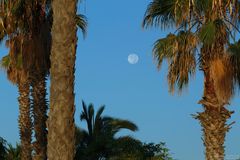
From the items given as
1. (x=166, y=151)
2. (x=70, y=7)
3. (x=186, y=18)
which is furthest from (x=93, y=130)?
(x=70, y=7)

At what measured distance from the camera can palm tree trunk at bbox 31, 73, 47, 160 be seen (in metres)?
23.1

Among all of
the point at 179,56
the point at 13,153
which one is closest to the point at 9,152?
the point at 13,153

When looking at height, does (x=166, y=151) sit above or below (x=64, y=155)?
Result: above

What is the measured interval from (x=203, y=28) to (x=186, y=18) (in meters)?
1.14

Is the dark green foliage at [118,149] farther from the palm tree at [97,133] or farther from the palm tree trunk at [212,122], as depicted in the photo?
the palm tree trunk at [212,122]

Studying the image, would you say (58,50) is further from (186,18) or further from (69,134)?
(186,18)

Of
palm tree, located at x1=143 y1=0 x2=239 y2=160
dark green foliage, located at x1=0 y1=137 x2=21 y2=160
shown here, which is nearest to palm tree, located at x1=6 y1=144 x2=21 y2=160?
dark green foliage, located at x1=0 y1=137 x2=21 y2=160

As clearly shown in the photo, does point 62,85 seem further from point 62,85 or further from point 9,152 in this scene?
point 9,152

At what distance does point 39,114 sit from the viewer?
2348cm

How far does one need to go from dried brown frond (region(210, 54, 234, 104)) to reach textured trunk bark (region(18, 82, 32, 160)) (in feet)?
40.4

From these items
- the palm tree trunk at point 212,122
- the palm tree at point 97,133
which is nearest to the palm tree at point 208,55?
the palm tree trunk at point 212,122

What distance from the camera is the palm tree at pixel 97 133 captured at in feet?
90.3

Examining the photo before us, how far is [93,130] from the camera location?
3183 centimetres

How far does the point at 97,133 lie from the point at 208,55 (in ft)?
46.9
